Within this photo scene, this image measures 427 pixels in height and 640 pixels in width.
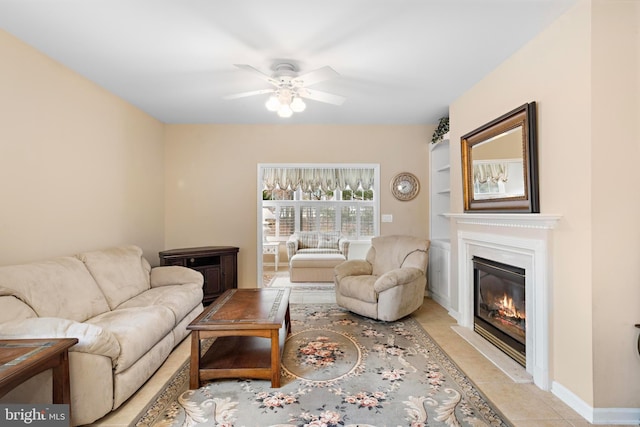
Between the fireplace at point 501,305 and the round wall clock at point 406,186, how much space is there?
1717 millimetres

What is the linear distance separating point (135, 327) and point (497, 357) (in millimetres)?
2887

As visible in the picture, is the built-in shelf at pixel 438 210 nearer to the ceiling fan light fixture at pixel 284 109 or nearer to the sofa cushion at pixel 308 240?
the ceiling fan light fixture at pixel 284 109

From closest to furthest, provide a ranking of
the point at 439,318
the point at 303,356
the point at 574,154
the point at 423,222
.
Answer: the point at 574,154
the point at 303,356
the point at 439,318
the point at 423,222

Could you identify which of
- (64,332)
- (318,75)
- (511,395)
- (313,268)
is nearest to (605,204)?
(511,395)

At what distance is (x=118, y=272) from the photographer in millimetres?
2984

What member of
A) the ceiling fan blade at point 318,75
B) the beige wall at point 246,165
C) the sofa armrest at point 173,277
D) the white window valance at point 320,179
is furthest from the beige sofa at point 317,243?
the ceiling fan blade at point 318,75

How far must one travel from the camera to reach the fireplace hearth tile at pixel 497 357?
2329mm

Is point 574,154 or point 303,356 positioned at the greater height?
point 574,154

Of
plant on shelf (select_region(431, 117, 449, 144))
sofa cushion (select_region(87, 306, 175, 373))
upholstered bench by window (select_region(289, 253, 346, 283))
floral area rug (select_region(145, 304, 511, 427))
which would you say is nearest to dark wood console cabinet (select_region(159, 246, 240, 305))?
sofa cushion (select_region(87, 306, 175, 373))

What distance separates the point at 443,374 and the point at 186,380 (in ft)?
6.49

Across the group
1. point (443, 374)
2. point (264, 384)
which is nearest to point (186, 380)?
point (264, 384)

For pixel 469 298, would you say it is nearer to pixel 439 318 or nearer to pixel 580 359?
pixel 439 318

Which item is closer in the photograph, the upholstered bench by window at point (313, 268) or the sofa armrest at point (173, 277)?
the sofa armrest at point (173, 277)

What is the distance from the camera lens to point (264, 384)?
2.26 meters
